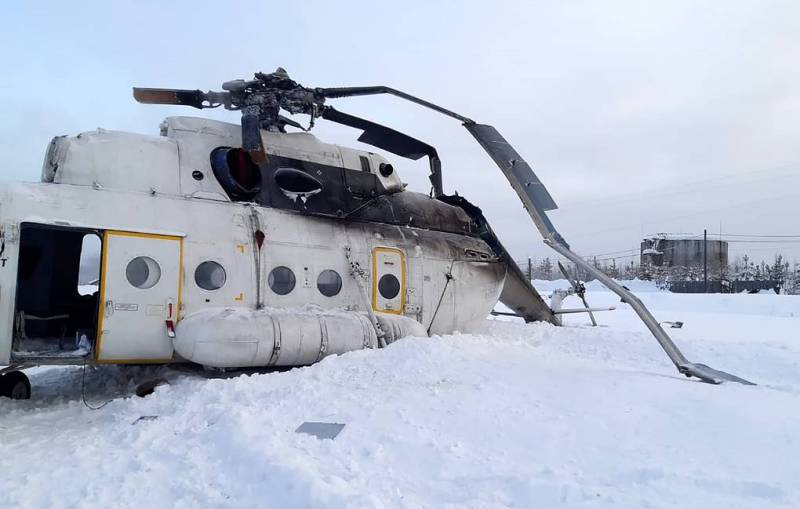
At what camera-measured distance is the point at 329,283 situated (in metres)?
8.80

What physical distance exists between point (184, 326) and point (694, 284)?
124 feet

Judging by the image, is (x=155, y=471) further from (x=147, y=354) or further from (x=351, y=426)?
(x=147, y=354)

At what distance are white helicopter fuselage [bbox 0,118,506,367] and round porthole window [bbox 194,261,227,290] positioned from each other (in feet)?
0.05

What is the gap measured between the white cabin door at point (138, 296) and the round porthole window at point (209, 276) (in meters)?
0.28

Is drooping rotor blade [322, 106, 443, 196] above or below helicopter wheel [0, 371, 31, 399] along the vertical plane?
above

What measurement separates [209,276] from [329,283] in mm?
1923

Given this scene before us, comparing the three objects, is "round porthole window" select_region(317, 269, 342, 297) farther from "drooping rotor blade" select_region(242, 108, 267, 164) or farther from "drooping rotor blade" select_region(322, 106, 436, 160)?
"drooping rotor blade" select_region(322, 106, 436, 160)

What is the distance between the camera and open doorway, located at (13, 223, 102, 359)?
8289 mm

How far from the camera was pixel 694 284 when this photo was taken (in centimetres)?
3697

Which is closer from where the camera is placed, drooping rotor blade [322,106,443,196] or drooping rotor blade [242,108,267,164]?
drooping rotor blade [242,108,267,164]

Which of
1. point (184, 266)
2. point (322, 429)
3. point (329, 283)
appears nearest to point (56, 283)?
point (184, 266)

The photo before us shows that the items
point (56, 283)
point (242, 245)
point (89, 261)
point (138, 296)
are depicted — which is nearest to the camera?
point (138, 296)

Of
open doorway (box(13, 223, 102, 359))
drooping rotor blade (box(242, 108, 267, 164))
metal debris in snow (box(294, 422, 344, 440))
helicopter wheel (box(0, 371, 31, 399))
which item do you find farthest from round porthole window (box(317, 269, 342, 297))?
helicopter wheel (box(0, 371, 31, 399))

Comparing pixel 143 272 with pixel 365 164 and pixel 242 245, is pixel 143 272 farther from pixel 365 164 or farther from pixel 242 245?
pixel 365 164
